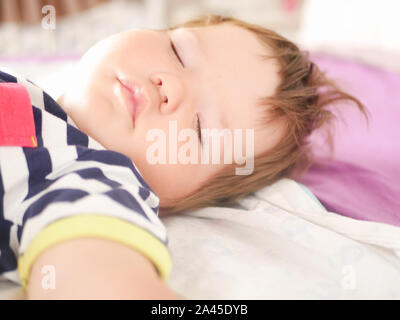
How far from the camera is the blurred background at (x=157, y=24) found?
1.46 m

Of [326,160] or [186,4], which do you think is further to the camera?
[186,4]

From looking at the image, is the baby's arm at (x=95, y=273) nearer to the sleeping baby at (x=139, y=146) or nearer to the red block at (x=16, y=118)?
the sleeping baby at (x=139, y=146)

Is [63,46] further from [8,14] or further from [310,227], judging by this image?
[310,227]

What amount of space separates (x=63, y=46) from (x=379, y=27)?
1684mm

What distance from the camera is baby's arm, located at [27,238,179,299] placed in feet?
1.57

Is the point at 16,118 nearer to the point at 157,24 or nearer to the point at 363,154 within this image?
the point at 363,154

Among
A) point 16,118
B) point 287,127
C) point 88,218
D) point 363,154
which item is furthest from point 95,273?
point 363,154

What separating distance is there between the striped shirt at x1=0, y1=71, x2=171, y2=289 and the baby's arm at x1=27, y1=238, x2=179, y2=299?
0.4 inches

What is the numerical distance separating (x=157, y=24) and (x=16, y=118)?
215 centimetres

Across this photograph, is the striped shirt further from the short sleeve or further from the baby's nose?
the baby's nose

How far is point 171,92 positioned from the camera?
2.40 feet
